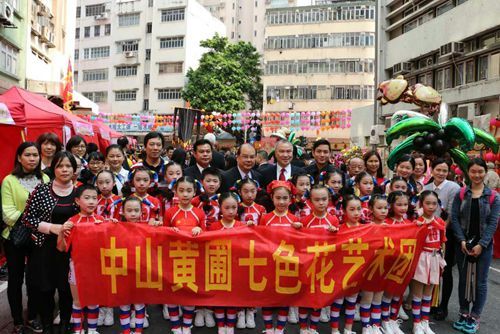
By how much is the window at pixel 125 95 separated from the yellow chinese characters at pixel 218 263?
40.6 metres

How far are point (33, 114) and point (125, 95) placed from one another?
3580cm

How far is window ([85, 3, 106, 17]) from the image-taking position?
149 feet

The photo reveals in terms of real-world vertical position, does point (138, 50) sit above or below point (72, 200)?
above

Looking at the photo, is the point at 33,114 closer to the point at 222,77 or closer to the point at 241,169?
the point at 241,169

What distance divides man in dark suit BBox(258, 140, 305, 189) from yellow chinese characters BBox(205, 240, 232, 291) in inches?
59.7

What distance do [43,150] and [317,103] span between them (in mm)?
32114

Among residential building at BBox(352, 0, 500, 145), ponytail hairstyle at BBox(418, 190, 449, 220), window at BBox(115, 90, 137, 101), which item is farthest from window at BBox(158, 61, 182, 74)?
ponytail hairstyle at BBox(418, 190, 449, 220)

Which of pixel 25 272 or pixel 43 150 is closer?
pixel 25 272

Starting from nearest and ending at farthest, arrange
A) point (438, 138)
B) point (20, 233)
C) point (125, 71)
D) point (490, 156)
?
point (20, 233), point (438, 138), point (490, 156), point (125, 71)

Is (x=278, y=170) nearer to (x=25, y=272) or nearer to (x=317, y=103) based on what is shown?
(x=25, y=272)

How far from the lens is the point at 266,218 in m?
4.77

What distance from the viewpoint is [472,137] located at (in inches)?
297

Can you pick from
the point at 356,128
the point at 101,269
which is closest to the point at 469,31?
the point at 356,128

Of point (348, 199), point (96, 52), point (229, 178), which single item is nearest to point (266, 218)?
point (348, 199)
